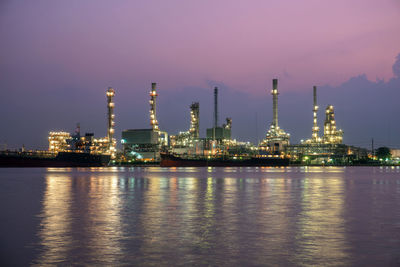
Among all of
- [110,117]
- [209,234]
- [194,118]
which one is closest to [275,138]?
[194,118]

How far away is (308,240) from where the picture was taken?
46.6 ft

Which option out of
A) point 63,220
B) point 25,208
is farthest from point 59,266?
point 25,208

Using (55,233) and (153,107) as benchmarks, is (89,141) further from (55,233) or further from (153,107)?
(55,233)

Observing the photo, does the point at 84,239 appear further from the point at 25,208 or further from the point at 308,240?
the point at 25,208

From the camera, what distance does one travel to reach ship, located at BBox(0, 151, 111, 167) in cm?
14840

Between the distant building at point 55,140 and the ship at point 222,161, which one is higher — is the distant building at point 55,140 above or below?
above

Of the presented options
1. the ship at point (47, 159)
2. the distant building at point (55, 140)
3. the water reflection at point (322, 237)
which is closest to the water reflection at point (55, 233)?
the water reflection at point (322, 237)

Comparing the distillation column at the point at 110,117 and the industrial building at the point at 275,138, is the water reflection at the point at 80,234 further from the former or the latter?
the industrial building at the point at 275,138

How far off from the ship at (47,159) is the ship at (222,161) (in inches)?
1082

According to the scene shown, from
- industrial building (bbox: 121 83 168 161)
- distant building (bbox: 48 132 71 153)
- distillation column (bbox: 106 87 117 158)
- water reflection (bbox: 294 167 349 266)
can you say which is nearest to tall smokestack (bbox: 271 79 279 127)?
industrial building (bbox: 121 83 168 161)

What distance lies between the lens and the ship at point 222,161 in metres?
183

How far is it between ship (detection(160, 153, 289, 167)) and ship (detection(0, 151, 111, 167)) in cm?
2747

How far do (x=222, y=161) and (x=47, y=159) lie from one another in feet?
223

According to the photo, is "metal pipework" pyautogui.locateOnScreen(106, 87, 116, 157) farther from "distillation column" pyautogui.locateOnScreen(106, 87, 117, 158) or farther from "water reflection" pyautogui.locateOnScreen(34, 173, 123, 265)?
"water reflection" pyautogui.locateOnScreen(34, 173, 123, 265)
